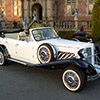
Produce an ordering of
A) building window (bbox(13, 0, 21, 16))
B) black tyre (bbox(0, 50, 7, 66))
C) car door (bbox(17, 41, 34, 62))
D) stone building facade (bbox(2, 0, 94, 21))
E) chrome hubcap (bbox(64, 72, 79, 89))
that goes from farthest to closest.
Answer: building window (bbox(13, 0, 21, 16))
stone building facade (bbox(2, 0, 94, 21))
black tyre (bbox(0, 50, 7, 66))
car door (bbox(17, 41, 34, 62))
chrome hubcap (bbox(64, 72, 79, 89))

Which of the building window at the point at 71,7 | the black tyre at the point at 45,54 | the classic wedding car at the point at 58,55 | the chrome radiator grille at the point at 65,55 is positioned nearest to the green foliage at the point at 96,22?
the classic wedding car at the point at 58,55

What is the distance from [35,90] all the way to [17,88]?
1.75 feet

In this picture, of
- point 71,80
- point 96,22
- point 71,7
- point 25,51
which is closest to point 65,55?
point 71,80

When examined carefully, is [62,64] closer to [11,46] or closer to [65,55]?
[65,55]

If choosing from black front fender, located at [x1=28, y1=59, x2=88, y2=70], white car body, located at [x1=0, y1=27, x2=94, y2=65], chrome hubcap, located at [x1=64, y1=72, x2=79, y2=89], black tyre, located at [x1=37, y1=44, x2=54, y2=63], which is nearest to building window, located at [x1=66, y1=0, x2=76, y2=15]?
white car body, located at [x1=0, y1=27, x2=94, y2=65]

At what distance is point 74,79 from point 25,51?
2.25 m

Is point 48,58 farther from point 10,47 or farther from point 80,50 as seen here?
point 10,47

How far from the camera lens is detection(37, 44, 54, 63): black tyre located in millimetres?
5097

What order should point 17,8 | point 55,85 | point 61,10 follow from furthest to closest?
point 17,8 → point 61,10 → point 55,85

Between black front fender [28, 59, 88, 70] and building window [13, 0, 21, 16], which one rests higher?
building window [13, 0, 21, 16]

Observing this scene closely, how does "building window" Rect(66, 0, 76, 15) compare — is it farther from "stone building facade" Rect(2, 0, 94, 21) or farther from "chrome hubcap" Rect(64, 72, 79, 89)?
"chrome hubcap" Rect(64, 72, 79, 89)

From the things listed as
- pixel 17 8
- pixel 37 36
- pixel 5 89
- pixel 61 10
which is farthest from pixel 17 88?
pixel 17 8

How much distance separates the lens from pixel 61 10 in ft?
69.6

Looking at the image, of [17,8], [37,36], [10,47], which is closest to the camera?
[37,36]
